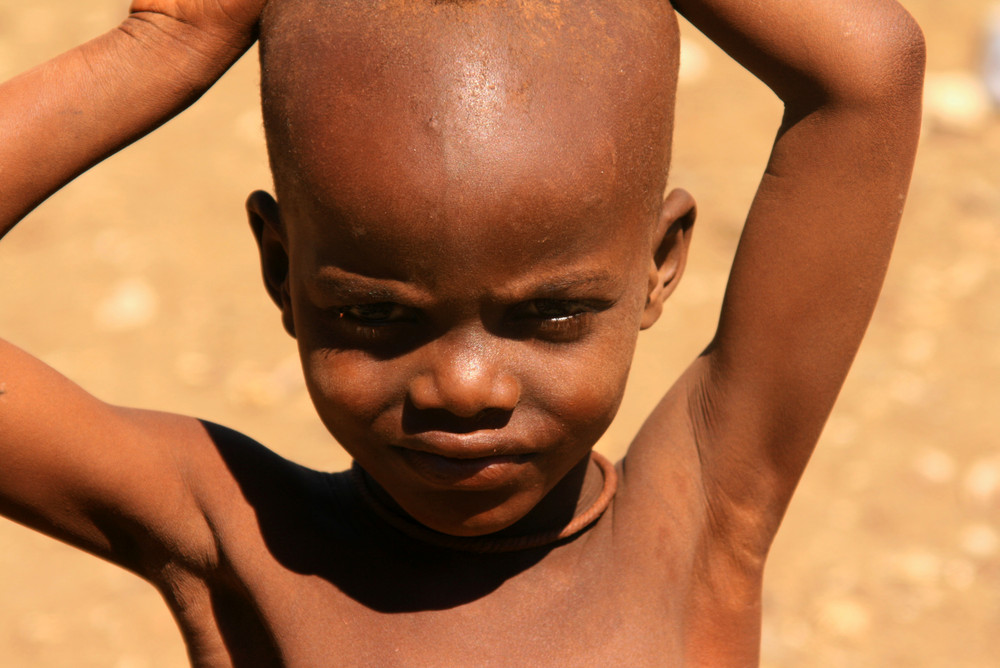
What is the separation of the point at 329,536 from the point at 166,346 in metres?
3.28

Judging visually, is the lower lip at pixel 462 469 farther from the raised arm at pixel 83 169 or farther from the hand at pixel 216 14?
the hand at pixel 216 14

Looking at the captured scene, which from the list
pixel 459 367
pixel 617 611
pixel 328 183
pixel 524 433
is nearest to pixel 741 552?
pixel 617 611

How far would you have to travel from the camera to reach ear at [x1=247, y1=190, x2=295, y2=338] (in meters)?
1.65

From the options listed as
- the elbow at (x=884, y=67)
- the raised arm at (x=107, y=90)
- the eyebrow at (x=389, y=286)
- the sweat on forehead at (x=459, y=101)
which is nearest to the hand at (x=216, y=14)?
the raised arm at (x=107, y=90)

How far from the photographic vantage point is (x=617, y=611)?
69.1 inches

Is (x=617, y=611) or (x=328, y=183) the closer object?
(x=328, y=183)

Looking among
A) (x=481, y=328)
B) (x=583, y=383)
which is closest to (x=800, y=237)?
(x=583, y=383)

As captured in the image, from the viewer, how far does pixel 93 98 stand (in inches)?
64.0

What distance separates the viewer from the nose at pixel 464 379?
147 cm

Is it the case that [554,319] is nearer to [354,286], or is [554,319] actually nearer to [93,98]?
[354,286]

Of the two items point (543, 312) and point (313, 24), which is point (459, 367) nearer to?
point (543, 312)

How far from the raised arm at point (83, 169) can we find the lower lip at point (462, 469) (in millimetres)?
353

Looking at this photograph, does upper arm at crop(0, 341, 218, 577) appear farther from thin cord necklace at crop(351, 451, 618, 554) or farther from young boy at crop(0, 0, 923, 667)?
thin cord necklace at crop(351, 451, 618, 554)

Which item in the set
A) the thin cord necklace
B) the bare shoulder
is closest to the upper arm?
the bare shoulder
